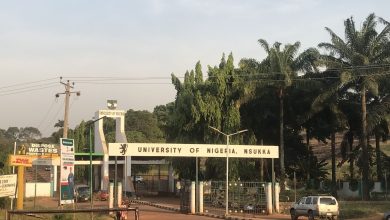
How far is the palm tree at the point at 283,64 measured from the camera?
168ft

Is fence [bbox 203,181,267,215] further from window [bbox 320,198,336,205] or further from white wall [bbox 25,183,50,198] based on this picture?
white wall [bbox 25,183,50,198]

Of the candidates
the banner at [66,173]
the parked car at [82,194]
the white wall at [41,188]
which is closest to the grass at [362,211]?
the banner at [66,173]

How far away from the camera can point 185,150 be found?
43.0 m

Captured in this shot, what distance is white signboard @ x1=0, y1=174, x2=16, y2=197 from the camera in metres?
17.7

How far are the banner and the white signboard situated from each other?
325 inches

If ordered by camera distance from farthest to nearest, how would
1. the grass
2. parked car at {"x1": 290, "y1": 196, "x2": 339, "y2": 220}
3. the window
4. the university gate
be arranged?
the university gate
the grass
the window
parked car at {"x1": 290, "y1": 196, "x2": 339, "y2": 220}

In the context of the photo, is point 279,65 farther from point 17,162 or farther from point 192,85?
point 17,162

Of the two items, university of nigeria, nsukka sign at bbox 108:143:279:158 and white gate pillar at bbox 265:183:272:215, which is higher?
university of nigeria, nsukka sign at bbox 108:143:279:158

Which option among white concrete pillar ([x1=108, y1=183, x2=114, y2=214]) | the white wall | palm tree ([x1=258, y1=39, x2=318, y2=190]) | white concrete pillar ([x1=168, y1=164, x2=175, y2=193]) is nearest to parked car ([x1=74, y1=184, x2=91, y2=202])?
the white wall

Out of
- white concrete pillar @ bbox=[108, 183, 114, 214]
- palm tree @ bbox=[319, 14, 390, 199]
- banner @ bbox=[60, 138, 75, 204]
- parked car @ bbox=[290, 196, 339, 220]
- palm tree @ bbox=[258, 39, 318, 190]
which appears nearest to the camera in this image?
banner @ bbox=[60, 138, 75, 204]

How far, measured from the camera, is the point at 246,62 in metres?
55.8

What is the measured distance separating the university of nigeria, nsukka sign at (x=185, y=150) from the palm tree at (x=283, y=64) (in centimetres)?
864

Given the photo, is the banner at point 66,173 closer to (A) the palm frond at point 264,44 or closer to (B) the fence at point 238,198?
(B) the fence at point 238,198

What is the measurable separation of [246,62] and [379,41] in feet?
45.1
